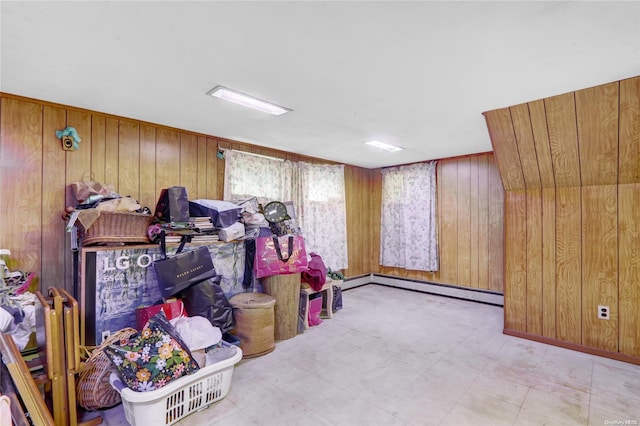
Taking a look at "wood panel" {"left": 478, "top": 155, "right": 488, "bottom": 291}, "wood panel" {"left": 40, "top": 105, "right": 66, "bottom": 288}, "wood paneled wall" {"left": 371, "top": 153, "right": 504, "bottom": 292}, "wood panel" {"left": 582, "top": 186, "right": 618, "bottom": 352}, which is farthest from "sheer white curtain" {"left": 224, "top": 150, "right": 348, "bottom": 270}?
"wood panel" {"left": 582, "top": 186, "right": 618, "bottom": 352}

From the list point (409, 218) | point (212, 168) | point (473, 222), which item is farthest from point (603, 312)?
point (212, 168)

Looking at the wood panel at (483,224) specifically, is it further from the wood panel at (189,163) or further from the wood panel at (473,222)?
the wood panel at (189,163)

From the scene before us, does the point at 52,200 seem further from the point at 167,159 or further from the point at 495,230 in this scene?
the point at 495,230

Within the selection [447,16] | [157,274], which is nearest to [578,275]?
[447,16]

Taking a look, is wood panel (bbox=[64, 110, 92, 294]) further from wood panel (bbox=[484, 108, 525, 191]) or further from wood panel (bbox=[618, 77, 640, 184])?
wood panel (bbox=[618, 77, 640, 184])

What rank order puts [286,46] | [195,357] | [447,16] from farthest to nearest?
1. [195,357]
2. [286,46]
3. [447,16]

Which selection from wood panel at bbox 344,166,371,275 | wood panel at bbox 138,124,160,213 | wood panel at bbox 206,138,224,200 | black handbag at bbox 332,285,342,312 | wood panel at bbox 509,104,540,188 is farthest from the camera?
wood panel at bbox 344,166,371,275

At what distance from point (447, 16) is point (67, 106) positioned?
3.09m

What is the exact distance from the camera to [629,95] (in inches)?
93.7

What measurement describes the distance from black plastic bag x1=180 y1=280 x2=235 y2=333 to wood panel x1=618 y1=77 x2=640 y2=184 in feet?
12.2

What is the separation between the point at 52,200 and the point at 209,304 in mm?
1612

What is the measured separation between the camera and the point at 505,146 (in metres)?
3.21

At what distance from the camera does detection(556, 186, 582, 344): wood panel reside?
10.5ft

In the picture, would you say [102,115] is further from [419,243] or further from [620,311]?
[620,311]
